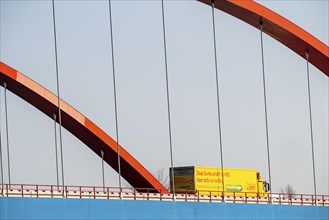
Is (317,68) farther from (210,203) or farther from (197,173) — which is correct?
(210,203)

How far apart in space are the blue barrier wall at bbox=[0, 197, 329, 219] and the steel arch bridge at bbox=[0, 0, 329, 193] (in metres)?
1.54

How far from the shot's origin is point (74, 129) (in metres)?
61.5

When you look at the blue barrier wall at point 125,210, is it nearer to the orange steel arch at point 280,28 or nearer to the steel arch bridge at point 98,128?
the steel arch bridge at point 98,128

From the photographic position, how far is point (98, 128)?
60.8m

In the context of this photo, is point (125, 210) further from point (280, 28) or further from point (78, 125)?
point (78, 125)

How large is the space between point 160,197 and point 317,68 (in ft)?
47.8

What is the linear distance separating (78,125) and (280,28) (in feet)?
43.5

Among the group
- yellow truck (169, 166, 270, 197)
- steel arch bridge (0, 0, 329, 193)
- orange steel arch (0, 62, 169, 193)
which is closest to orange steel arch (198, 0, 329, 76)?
steel arch bridge (0, 0, 329, 193)

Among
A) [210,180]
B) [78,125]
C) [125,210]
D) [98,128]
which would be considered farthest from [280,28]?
[78,125]

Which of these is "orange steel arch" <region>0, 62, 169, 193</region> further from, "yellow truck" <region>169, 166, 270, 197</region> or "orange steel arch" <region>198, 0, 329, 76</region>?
"orange steel arch" <region>198, 0, 329, 76</region>

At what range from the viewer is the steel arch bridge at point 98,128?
51.6m

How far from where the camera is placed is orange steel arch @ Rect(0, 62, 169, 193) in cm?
5550

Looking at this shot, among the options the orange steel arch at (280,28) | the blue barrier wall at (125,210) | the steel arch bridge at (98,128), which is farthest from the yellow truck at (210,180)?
the orange steel arch at (280,28)

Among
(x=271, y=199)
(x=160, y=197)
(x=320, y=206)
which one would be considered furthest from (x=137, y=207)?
(x=320, y=206)
